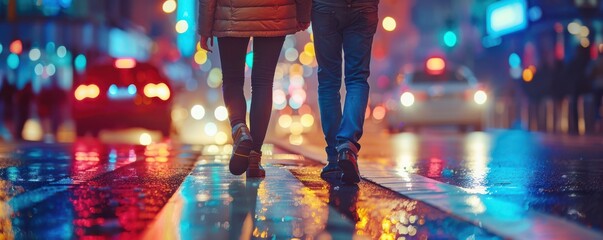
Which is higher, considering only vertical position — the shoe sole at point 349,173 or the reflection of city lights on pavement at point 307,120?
the reflection of city lights on pavement at point 307,120

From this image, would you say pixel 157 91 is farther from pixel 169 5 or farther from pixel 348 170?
pixel 169 5

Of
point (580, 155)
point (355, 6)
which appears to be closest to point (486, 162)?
point (580, 155)

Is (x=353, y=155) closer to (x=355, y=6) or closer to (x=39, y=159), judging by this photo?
(x=355, y=6)

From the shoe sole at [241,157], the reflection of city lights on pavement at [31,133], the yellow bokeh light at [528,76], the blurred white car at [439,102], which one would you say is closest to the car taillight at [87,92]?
the reflection of city lights on pavement at [31,133]

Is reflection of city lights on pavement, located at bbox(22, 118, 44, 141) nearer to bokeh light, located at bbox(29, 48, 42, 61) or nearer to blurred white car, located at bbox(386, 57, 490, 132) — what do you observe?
blurred white car, located at bbox(386, 57, 490, 132)

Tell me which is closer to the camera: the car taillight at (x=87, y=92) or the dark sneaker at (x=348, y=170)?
the dark sneaker at (x=348, y=170)

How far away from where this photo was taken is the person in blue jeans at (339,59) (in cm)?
698

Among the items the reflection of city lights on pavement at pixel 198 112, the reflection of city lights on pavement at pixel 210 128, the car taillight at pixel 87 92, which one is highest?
the car taillight at pixel 87 92

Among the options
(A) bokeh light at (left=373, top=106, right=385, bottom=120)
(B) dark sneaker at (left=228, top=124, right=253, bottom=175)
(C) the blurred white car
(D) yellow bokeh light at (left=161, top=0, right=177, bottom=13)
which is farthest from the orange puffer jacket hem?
(A) bokeh light at (left=373, top=106, right=385, bottom=120)

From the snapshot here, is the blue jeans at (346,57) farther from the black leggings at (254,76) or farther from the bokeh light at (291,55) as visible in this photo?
the bokeh light at (291,55)

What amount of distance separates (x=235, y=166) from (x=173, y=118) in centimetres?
1304

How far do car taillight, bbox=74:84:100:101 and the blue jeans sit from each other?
1165 cm

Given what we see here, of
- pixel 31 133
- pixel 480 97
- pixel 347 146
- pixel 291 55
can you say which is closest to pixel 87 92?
pixel 480 97

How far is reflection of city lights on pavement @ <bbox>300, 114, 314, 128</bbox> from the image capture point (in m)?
41.1
